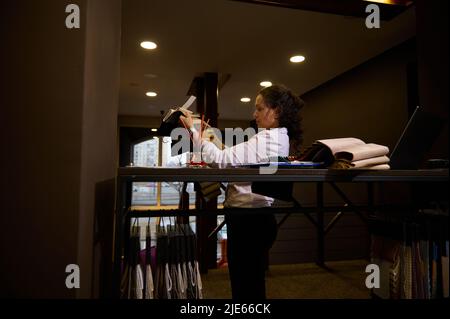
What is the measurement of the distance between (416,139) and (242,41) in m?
2.15

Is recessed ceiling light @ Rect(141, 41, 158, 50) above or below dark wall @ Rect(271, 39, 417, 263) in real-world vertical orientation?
above

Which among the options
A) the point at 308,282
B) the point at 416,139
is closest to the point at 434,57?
the point at 416,139

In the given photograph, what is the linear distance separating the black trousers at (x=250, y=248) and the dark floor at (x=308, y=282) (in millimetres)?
1217

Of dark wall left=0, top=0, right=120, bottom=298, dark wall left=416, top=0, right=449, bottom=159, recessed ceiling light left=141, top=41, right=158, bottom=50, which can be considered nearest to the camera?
dark wall left=0, top=0, right=120, bottom=298

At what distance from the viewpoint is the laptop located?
99 centimetres

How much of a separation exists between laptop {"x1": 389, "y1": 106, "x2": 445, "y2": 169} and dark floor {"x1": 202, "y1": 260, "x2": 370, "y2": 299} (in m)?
1.76

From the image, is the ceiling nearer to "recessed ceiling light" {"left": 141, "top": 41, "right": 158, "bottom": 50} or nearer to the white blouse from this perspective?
"recessed ceiling light" {"left": 141, "top": 41, "right": 158, "bottom": 50}

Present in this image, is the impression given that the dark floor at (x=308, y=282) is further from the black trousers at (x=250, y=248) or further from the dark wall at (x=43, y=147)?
the dark wall at (x=43, y=147)

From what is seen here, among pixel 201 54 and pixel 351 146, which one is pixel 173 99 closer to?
pixel 201 54

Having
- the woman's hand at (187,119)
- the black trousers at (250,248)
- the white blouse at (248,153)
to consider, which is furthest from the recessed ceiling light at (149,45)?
the black trousers at (250,248)

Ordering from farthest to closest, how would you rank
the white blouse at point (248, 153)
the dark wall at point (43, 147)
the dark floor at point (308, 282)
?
the dark floor at point (308, 282) → the white blouse at point (248, 153) → the dark wall at point (43, 147)

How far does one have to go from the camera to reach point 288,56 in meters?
3.18

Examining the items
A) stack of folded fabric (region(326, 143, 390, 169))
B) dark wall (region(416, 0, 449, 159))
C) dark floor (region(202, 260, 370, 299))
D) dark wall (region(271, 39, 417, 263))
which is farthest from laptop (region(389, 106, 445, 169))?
dark wall (region(271, 39, 417, 263))

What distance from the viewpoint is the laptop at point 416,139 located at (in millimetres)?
986
